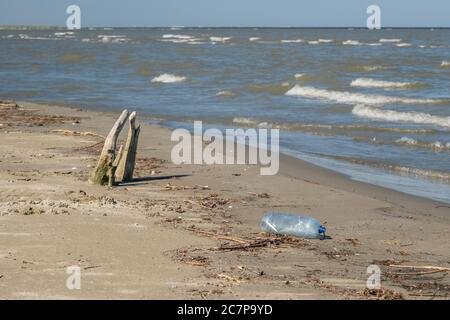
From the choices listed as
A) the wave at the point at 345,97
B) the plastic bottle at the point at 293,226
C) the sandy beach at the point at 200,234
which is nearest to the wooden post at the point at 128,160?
the sandy beach at the point at 200,234

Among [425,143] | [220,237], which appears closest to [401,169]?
[425,143]

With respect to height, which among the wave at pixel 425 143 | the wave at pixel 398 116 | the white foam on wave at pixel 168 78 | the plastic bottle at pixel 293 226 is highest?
the plastic bottle at pixel 293 226

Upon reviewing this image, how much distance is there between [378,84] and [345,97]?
5.38 metres

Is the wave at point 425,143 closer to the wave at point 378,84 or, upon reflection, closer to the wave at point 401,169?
the wave at point 401,169

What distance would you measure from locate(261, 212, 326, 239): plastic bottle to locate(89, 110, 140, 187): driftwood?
2.34m

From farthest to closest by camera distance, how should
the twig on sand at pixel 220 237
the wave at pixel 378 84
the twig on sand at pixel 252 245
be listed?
the wave at pixel 378 84 → the twig on sand at pixel 220 237 → the twig on sand at pixel 252 245

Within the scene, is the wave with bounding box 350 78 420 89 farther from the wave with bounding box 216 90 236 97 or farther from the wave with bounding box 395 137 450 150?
the wave with bounding box 395 137 450 150

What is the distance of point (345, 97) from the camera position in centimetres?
2572

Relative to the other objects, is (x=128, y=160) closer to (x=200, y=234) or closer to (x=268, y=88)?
(x=200, y=234)

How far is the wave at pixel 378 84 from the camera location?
29.2 m

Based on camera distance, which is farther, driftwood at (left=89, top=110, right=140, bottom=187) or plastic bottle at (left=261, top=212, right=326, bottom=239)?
driftwood at (left=89, top=110, right=140, bottom=187)

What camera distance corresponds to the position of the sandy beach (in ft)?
19.6

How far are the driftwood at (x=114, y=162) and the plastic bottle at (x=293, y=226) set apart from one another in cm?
234

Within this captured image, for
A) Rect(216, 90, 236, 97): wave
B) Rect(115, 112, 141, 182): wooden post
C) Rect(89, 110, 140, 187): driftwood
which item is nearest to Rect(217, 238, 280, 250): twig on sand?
Rect(89, 110, 140, 187): driftwood
